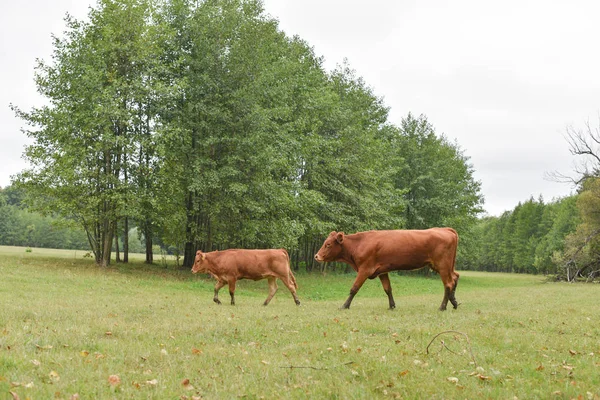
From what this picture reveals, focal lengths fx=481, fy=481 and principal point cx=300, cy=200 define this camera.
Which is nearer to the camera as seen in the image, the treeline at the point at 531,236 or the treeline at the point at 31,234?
the treeline at the point at 531,236

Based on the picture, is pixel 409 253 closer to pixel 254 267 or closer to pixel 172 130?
pixel 254 267

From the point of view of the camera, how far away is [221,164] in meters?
27.6

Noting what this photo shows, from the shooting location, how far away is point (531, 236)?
309 feet

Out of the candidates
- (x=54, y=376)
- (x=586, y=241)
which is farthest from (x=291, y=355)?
(x=586, y=241)

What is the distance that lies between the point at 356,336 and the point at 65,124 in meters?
23.1

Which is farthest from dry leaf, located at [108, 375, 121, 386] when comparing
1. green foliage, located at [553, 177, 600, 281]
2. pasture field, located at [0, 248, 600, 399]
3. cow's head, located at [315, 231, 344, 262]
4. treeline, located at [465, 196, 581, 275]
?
treeline, located at [465, 196, 581, 275]

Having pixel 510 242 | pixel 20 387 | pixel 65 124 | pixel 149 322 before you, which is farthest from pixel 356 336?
pixel 510 242

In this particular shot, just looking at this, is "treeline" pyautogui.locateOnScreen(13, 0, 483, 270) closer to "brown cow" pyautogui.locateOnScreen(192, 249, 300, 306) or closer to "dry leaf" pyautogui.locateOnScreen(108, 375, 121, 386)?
"brown cow" pyautogui.locateOnScreen(192, 249, 300, 306)

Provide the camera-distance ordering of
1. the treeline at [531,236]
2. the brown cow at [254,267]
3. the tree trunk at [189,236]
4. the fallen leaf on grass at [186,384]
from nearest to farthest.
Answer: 1. the fallen leaf on grass at [186,384]
2. the brown cow at [254,267]
3. the tree trunk at [189,236]
4. the treeline at [531,236]

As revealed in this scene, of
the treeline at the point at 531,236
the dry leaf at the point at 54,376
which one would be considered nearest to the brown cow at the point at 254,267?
the dry leaf at the point at 54,376

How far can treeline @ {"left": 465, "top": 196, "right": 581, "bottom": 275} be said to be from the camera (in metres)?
79.8

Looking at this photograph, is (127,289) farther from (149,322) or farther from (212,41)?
(212,41)

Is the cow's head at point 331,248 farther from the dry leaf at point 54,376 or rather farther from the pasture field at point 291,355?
the dry leaf at point 54,376

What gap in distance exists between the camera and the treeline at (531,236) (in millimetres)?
79750
